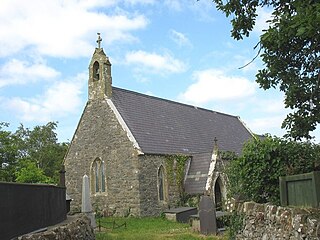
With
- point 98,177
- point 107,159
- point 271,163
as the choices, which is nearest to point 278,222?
point 271,163

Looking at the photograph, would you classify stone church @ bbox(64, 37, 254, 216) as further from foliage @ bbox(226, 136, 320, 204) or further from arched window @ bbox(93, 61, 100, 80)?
foliage @ bbox(226, 136, 320, 204)

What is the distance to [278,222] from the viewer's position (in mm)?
9547

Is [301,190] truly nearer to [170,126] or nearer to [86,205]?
[86,205]

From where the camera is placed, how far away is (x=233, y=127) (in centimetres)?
4141

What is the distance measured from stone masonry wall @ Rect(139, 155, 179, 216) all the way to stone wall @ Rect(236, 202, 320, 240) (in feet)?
46.7

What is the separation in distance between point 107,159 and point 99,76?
18.8 ft

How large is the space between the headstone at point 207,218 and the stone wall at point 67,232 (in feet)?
18.4

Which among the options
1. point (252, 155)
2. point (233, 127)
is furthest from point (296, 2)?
point (233, 127)

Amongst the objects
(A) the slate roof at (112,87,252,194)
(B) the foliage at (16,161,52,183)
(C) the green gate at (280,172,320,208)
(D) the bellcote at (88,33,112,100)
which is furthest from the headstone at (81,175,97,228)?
(B) the foliage at (16,161,52,183)

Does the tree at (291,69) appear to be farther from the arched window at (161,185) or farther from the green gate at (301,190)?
the arched window at (161,185)

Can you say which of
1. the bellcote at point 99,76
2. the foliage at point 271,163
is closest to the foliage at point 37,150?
the bellcote at point 99,76

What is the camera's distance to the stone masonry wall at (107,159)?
2724cm

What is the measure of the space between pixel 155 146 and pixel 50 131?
32654 millimetres

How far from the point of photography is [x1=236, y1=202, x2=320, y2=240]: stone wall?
784 centimetres
